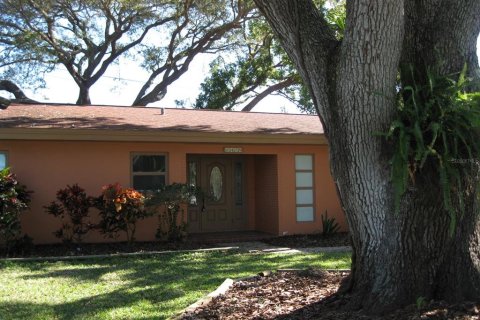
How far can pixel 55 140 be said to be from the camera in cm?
1230

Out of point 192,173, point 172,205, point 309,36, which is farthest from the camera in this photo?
point 192,173

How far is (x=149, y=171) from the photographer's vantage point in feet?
43.8

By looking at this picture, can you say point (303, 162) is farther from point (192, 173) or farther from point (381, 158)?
point (381, 158)

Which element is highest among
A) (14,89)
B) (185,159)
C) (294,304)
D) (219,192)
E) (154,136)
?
(14,89)

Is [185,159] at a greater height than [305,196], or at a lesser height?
greater

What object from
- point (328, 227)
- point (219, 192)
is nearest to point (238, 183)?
point (219, 192)

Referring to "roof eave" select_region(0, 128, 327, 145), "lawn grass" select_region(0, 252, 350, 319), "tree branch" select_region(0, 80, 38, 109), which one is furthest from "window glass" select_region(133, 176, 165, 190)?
"tree branch" select_region(0, 80, 38, 109)

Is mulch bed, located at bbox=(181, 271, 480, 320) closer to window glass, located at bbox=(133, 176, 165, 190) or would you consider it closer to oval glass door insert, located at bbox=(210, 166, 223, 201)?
window glass, located at bbox=(133, 176, 165, 190)

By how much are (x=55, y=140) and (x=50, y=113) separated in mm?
1950

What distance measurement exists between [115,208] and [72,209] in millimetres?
953

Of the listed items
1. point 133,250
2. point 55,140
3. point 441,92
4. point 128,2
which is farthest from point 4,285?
point 128,2

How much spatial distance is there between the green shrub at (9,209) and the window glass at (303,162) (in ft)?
22.9

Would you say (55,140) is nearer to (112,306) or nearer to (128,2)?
(112,306)

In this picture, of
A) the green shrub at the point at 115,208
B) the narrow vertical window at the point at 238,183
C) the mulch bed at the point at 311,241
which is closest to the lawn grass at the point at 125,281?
the green shrub at the point at 115,208
